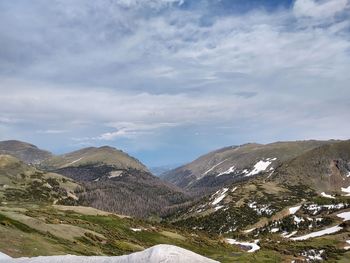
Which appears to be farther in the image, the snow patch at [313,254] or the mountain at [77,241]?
the snow patch at [313,254]

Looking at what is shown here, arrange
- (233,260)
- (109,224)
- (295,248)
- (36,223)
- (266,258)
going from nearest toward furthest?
(36,223)
(233,260)
(266,258)
(109,224)
(295,248)

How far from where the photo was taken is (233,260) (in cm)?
12938

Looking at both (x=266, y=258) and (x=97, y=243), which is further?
(x=266, y=258)

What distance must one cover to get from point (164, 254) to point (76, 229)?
92824 mm

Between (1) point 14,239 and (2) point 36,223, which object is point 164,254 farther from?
(2) point 36,223

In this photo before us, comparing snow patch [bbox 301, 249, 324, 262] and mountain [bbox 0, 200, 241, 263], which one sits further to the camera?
snow patch [bbox 301, 249, 324, 262]

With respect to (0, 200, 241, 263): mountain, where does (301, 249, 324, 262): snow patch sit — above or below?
below

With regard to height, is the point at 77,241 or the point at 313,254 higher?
the point at 77,241

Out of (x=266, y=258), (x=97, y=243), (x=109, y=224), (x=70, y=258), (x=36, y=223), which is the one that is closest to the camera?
(x=70, y=258)

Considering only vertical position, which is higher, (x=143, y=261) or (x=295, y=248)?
(x=143, y=261)

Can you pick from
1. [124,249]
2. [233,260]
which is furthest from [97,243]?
[233,260]

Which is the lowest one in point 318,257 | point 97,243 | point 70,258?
point 318,257

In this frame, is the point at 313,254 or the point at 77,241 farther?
the point at 313,254

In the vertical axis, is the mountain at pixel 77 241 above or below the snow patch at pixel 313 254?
above
